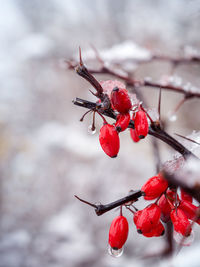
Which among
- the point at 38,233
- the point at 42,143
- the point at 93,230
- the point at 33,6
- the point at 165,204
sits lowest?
the point at 165,204

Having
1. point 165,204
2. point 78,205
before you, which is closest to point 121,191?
point 78,205

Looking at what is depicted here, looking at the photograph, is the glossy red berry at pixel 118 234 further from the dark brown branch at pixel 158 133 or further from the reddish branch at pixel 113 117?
the dark brown branch at pixel 158 133

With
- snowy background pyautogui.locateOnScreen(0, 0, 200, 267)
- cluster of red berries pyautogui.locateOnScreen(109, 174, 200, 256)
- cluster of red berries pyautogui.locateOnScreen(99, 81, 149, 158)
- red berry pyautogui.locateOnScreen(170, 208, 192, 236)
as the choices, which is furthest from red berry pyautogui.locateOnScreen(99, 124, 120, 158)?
snowy background pyautogui.locateOnScreen(0, 0, 200, 267)

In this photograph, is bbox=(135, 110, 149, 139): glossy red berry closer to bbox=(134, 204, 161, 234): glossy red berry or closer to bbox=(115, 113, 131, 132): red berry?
bbox=(115, 113, 131, 132): red berry

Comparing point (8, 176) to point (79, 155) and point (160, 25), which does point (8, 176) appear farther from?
point (160, 25)

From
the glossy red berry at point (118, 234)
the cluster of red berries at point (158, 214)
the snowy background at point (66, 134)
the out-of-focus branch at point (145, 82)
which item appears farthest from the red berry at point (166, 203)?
the snowy background at point (66, 134)
